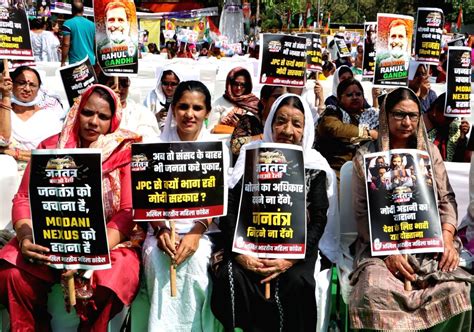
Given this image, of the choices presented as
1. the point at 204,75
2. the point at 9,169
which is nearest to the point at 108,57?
the point at 9,169

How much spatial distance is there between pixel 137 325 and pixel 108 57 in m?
2.74

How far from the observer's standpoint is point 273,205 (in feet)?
10.0

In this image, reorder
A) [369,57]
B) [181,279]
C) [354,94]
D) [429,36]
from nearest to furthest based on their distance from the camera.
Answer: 1. [181,279]
2. [354,94]
3. [429,36]
4. [369,57]

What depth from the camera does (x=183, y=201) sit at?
3002mm

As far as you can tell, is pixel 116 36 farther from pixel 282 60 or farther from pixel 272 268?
pixel 272 268

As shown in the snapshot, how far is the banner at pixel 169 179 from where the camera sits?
2.98 m

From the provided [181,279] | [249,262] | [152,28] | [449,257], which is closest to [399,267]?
[449,257]

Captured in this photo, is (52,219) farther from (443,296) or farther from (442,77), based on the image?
(442,77)

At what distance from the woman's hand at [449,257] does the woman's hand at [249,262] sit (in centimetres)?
97

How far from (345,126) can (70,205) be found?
2514 millimetres

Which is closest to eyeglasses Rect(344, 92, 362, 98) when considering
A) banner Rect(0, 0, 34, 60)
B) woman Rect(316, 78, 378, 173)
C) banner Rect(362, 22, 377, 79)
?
woman Rect(316, 78, 378, 173)

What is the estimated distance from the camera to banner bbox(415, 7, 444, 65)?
5.77 m

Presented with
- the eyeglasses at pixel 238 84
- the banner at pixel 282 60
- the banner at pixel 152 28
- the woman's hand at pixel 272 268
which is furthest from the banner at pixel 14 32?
the banner at pixel 152 28

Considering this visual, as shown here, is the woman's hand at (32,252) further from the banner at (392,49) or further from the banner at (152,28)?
the banner at (152,28)
